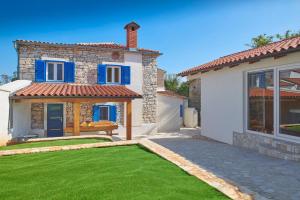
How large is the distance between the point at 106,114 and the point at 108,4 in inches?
322

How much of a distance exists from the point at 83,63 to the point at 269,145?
1378 cm

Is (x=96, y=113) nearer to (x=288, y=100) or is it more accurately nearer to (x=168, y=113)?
(x=168, y=113)

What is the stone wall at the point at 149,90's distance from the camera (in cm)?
2044

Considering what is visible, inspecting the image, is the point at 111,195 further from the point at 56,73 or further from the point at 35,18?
the point at 35,18

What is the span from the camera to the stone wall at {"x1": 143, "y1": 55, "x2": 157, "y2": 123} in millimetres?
20438

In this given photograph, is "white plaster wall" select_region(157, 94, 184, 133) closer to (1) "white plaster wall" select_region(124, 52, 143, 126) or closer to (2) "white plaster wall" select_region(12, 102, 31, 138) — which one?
(1) "white plaster wall" select_region(124, 52, 143, 126)

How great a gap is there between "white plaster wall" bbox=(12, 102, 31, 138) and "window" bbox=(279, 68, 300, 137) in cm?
1319

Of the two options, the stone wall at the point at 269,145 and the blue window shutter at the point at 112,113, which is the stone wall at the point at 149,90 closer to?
the blue window shutter at the point at 112,113

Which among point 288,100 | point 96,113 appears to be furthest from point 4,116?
point 288,100

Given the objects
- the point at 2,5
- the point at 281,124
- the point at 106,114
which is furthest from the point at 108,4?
the point at 281,124

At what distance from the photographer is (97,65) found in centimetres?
1884

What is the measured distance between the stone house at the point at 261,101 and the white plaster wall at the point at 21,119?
1085 centimetres

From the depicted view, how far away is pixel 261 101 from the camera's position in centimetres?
1100

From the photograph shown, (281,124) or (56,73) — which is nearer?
(281,124)
